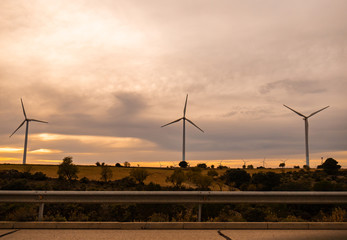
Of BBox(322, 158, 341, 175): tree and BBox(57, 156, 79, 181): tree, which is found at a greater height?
BBox(322, 158, 341, 175): tree

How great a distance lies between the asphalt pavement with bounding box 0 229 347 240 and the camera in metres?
7.93

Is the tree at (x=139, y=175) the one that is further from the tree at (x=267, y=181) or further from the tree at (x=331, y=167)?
the tree at (x=331, y=167)

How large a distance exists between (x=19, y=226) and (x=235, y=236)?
6113mm

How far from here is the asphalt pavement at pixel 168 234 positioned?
793 centimetres

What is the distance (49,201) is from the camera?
31.3ft

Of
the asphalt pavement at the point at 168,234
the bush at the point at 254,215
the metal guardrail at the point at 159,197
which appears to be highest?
the metal guardrail at the point at 159,197

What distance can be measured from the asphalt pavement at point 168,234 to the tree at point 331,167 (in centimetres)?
6554

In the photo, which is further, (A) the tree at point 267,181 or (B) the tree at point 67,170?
(B) the tree at point 67,170

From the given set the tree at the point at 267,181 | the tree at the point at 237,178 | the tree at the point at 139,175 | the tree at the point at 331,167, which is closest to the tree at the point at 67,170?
the tree at the point at 139,175

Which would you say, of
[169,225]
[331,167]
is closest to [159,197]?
[169,225]

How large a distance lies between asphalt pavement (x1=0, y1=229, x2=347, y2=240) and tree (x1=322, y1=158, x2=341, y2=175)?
6554cm

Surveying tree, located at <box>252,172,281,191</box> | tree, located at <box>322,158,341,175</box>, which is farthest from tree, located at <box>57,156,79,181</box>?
tree, located at <box>322,158,341,175</box>

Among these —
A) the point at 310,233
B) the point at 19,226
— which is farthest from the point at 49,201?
the point at 310,233

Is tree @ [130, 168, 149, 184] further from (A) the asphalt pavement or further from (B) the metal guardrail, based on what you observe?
(A) the asphalt pavement
